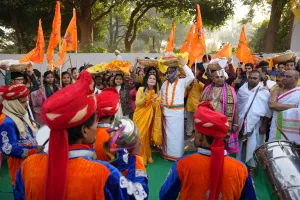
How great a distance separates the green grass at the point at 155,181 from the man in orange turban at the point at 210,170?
2.05m

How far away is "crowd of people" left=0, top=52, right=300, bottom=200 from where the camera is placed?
56.6 inches

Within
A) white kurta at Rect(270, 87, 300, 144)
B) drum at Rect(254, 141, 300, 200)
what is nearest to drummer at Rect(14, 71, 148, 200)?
drum at Rect(254, 141, 300, 200)

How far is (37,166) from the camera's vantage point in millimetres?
1523

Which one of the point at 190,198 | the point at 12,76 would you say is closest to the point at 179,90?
the point at 190,198

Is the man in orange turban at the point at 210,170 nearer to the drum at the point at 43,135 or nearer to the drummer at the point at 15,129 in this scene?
the drum at the point at 43,135

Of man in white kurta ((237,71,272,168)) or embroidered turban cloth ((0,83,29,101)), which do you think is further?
man in white kurta ((237,71,272,168))

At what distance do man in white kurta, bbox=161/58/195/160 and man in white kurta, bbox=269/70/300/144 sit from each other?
1.54 m

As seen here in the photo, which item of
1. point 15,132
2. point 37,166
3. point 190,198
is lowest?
point 190,198

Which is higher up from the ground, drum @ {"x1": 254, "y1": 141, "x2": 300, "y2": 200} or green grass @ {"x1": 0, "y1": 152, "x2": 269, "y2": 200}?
drum @ {"x1": 254, "y1": 141, "x2": 300, "y2": 200}

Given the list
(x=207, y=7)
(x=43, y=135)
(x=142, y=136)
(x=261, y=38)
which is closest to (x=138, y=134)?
(x=43, y=135)

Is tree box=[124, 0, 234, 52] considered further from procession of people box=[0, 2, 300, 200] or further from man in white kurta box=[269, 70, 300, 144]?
man in white kurta box=[269, 70, 300, 144]

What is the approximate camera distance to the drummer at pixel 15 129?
2.72 meters

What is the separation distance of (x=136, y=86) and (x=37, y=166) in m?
4.88

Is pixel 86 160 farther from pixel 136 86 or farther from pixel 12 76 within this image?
pixel 12 76
